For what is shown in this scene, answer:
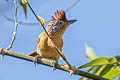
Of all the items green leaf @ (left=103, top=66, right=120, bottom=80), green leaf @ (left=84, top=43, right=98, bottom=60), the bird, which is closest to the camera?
green leaf @ (left=103, top=66, right=120, bottom=80)

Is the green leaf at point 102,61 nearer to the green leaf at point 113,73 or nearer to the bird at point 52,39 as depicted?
the green leaf at point 113,73

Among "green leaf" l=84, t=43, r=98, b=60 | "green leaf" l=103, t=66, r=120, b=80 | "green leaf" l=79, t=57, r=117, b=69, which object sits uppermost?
"green leaf" l=84, t=43, r=98, b=60

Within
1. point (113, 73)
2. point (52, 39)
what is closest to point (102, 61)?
point (113, 73)

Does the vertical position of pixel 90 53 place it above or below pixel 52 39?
below

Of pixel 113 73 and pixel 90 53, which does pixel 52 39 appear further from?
pixel 113 73

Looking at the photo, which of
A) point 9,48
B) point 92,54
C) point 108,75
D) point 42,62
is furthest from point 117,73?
point 9,48

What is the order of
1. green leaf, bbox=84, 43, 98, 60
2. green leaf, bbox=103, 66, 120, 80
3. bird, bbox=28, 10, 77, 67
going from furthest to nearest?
bird, bbox=28, 10, 77, 67
green leaf, bbox=84, 43, 98, 60
green leaf, bbox=103, 66, 120, 80

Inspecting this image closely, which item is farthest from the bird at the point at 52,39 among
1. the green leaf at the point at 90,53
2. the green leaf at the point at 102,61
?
the green leaf at the point at 102,61

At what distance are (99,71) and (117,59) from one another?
87 millimetres

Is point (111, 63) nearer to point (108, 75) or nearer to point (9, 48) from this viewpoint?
point (108, 75)

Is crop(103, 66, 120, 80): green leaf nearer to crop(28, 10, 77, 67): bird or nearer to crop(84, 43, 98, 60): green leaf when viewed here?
crop(84, 43, 98, 60): green leaf

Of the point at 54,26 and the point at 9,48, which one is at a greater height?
the point at 54,26

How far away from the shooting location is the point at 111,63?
88 centimetres

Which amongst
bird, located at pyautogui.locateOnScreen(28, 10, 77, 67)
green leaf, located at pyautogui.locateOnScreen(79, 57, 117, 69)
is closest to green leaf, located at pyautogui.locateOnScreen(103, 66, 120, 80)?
green leaf, located at pyautogui.locateOnScreen(79, 57, 117, 69)
